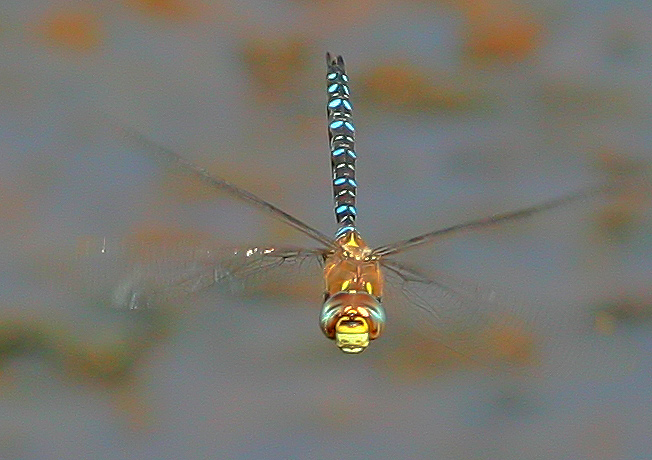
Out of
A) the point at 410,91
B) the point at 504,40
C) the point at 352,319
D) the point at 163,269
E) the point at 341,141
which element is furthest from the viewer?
the point at 504,40

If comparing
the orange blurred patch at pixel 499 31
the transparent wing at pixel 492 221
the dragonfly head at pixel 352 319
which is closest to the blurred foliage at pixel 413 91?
the orange blurred patch at pixel 499 31

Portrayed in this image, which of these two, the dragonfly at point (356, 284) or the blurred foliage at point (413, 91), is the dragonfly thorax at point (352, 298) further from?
the blurred foliage at point (413, 91)

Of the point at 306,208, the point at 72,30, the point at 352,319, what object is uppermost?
the point at 72,30

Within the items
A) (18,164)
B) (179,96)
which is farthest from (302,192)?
(18,164)

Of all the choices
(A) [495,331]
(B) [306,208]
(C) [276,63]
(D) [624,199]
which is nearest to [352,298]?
(A) [495,331]

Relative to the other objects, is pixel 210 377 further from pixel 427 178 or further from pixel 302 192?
pixel 427 178

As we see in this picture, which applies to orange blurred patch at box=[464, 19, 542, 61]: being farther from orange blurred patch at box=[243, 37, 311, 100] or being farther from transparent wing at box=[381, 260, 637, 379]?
transparent wing at box=[381, 260, 637, 379]

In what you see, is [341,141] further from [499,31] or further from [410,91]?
[499,31]
